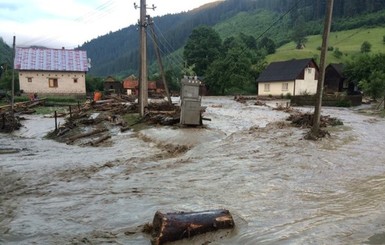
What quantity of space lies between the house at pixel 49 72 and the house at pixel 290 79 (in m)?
28.8

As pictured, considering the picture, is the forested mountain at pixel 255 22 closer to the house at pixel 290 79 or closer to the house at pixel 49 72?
the house at pixel 290 79

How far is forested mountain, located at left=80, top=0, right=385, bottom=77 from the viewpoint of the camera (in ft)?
370

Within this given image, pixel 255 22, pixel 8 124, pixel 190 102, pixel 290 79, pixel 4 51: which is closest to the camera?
pixel 190 102

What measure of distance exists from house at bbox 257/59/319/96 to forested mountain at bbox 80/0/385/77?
38979mm

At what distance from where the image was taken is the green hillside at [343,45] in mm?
Answer: 81944

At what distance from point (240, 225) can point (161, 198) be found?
2276mm

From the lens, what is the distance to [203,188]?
871 cm

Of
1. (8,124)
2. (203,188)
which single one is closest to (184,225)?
(203,188)

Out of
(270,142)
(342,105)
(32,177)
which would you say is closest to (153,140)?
(270,142)

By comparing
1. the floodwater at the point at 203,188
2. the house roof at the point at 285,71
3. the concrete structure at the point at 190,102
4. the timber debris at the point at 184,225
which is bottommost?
the floodwater at the point at 203,188

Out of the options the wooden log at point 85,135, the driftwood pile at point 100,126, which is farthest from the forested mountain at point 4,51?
the wooden log at point 85,135

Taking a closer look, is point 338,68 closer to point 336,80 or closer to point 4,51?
point 336,80

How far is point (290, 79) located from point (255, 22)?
105m

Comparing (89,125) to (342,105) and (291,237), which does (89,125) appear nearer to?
(291,237)
